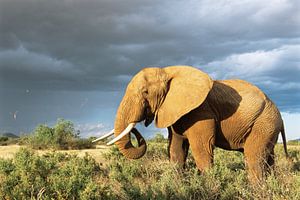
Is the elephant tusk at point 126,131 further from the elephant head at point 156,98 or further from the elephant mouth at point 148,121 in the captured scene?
the elephant mouth at point 148,121

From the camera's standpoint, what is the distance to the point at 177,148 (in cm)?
930

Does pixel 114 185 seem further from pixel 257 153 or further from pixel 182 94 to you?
pixel 257 153

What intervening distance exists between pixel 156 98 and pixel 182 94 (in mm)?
565

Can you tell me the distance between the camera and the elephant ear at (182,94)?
28.1ft

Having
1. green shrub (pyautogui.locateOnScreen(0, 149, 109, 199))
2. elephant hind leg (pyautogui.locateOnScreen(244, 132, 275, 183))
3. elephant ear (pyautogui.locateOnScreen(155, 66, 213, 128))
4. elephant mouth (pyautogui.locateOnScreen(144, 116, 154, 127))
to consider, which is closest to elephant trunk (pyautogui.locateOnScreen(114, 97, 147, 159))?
elephant mouth (pyautogui.locateOnScreen(144, 116, 154, 127))

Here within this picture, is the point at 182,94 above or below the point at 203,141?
above


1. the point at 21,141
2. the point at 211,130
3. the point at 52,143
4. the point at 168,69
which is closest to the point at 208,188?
the point at 211,130

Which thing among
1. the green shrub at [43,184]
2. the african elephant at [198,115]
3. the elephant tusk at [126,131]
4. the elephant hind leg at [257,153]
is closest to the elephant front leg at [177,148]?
the african elephant at [198,115]

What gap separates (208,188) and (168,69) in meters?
2.98

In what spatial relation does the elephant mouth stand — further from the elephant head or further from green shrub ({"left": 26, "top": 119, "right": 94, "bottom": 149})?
green shrub ({"left": 26, "top": 119, "right": 94, "bottom": 149})

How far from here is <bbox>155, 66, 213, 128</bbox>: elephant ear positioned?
8.56 meters

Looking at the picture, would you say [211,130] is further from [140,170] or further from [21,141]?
[21,141]

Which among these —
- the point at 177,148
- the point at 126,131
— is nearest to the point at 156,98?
the point at 126,131

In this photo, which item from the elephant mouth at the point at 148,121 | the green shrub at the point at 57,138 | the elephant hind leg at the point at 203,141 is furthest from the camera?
the green shrub at the point at 57,138
